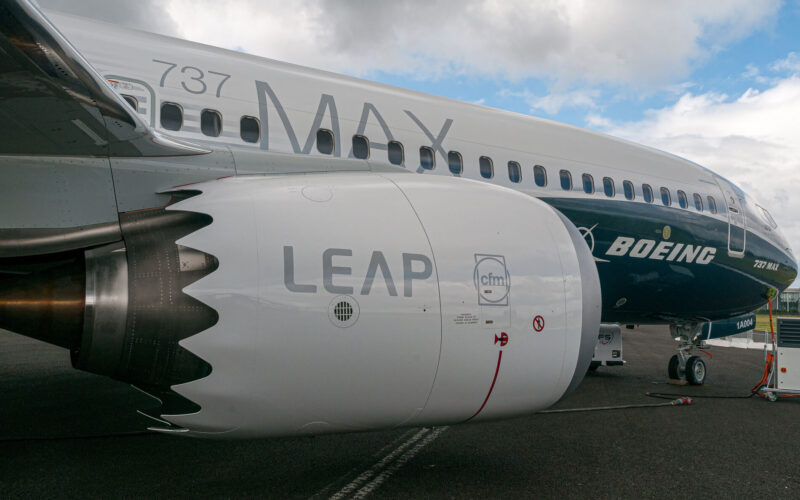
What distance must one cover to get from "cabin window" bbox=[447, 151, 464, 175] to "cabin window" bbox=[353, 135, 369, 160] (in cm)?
108

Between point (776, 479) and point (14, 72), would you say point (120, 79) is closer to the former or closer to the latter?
point (14, 72)

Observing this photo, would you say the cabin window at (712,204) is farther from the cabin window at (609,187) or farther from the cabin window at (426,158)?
the cabin window at (426,158)

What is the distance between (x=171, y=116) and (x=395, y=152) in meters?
2.31

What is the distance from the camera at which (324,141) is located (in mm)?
5926

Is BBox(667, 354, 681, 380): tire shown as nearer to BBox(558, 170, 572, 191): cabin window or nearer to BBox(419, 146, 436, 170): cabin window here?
BBox(558, 170, 572, 191): cabin window

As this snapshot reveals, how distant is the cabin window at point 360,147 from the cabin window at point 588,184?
335cm

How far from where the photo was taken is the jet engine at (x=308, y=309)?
3.29 metres

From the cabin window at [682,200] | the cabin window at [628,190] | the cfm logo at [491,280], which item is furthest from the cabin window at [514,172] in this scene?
the cfm logo at [491,280]

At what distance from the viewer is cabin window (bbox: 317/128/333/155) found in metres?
5.89

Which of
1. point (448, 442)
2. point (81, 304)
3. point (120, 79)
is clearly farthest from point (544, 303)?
point (120, 79)

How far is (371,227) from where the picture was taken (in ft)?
12.1

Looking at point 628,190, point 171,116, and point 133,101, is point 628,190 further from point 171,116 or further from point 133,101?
point 133,101

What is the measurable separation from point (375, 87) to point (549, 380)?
4125 mm

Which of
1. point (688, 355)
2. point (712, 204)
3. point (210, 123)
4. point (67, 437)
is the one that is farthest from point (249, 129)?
point (688, 355)
